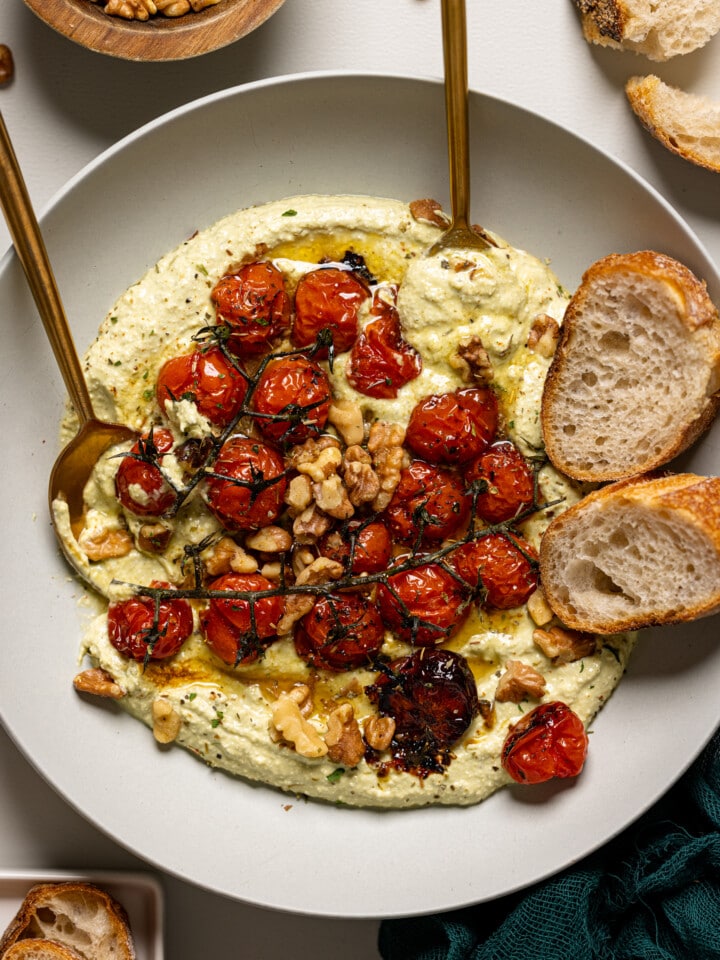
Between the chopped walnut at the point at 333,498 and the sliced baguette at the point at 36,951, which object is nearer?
the chopped walnut at the point at 333,498

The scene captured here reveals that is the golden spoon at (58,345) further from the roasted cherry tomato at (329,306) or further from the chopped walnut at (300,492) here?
the roasted cherry tomato at (329,306)

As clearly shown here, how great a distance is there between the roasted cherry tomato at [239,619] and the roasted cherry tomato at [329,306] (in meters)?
0.79

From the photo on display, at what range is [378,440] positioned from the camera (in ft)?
10.3

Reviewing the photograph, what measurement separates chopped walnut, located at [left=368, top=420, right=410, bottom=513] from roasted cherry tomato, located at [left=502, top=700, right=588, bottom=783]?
0.85m

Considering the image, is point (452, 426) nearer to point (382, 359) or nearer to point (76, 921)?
point (382, 359)

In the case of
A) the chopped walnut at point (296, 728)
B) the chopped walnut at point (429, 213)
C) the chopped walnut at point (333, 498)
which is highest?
the chopped walnut at point (429, 213)

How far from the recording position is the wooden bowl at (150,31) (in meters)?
3.00

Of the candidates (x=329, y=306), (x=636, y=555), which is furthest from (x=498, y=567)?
(x=329, y=306)

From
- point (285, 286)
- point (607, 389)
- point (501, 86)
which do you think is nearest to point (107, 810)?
point (285, 286)

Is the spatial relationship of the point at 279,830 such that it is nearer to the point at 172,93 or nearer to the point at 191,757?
the point at 191,757

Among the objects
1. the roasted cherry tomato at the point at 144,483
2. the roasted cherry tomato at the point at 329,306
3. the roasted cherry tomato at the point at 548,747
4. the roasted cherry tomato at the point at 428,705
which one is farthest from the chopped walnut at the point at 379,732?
the roasted cherry tomato at the point at 329,306

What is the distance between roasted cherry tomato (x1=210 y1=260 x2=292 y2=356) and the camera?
3076 mm

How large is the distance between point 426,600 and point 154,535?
91cm

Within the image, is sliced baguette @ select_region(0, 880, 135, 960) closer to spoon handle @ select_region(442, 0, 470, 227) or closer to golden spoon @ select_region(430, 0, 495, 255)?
golden spoon @ select_region(430, 0, 495, 255)
